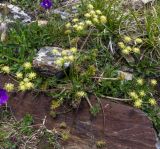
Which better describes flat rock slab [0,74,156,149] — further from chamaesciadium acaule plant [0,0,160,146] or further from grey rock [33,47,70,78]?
grey rock [33,47,70,78]

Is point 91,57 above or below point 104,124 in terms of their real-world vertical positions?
above

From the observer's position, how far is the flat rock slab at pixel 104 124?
3617 mm

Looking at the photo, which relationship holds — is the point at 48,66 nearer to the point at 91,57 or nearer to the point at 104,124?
the point at 91,57

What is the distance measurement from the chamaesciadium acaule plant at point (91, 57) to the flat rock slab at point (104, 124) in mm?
63

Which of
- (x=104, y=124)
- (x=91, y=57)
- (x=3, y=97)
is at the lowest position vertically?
(x=104, y=124)

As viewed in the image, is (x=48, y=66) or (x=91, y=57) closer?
(x=48, y=66)

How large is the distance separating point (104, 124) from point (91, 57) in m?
0.67

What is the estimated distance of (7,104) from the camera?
12.6 feet

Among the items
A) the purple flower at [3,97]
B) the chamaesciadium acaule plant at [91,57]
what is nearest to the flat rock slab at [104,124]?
the chamaesciadium acaule plant at [91,57]

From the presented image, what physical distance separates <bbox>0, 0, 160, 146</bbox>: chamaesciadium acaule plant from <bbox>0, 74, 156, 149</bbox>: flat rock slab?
6 centimetres

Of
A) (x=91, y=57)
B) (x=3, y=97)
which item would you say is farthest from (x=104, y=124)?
(x=3, y=97)

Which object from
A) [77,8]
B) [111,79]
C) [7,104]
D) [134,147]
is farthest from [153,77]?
[7,104]

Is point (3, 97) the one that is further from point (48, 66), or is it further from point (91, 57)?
point (91, 57)

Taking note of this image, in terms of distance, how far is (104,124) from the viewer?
367 centimetres
